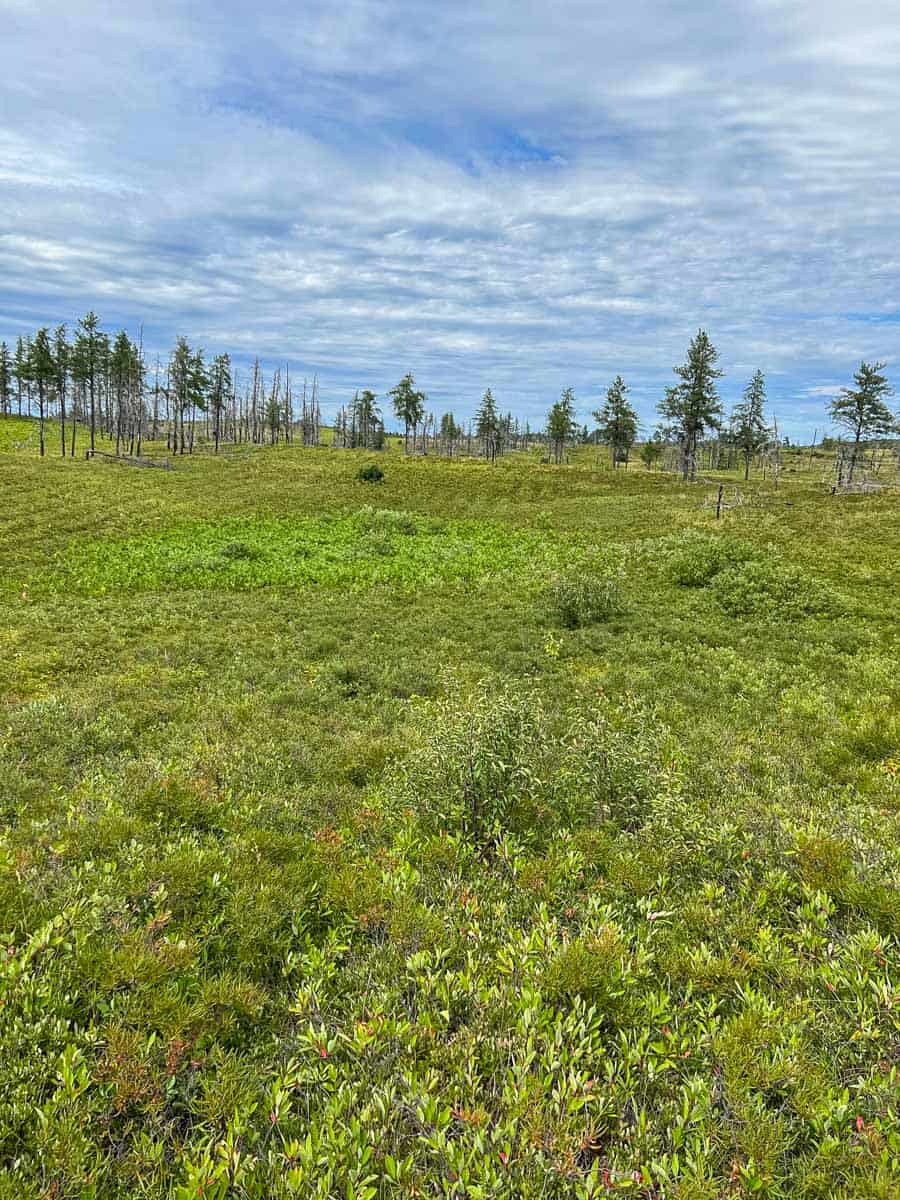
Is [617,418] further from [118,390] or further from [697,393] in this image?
[118,390]

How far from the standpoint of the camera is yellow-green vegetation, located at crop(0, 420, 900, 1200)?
3195 millimetres

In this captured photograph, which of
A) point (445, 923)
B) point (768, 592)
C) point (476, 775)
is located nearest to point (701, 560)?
point (768, 592)

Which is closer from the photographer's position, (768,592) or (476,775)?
(476,775)

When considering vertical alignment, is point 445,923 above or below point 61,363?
below

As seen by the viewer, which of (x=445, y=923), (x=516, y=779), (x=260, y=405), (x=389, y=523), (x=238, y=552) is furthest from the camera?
(x=260, y=405)

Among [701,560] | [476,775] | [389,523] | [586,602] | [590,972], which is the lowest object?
[590,972]

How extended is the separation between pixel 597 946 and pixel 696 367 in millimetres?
71056

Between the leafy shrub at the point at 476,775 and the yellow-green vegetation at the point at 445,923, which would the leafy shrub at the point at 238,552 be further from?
the leafy shrub at the point at 476,775

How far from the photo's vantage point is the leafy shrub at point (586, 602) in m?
18.4

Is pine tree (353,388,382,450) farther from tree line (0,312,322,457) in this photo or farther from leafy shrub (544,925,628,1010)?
leafy shrub (544,925,628,1010)

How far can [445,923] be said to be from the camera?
199 inches

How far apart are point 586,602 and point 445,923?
14660 millimetres

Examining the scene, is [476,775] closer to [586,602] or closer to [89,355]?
[586,602]

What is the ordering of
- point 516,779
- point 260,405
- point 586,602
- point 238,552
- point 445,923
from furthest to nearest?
point 260,405 → point 238,552 → point 586,602 → point 516,779 → point 445,923
